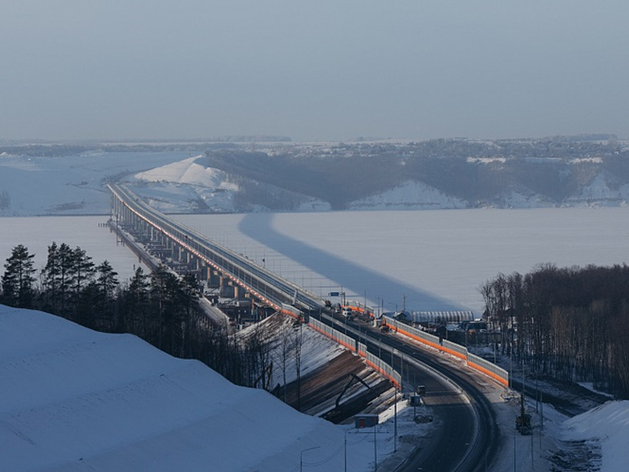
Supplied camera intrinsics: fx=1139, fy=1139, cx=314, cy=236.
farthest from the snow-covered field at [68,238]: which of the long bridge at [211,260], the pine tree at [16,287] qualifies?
the pine tree at [16,287]

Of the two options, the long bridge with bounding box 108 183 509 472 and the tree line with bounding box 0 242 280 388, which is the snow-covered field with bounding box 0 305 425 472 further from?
the tree line with bounding box 0 242 280 388

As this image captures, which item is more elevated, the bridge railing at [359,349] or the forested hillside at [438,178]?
the bridge railing at [359,349]

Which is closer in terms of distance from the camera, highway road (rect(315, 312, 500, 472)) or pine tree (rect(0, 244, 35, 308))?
highway road (rect(315, 312, 500, 472))

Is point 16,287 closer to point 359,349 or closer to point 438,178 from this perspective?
point 359,349

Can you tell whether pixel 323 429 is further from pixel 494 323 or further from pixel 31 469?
pixel 494 323

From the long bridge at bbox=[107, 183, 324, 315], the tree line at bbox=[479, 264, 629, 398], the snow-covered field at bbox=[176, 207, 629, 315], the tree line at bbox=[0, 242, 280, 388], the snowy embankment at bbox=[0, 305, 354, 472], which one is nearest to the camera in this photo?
the snowy embankment at bbox=[0, 305, 354, 472]

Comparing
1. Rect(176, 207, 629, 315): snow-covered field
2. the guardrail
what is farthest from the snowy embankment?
Rect(176, 207, 629, 315): snow-covered field

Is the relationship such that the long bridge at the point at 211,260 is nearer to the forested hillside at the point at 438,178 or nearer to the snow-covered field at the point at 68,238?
the snow-covered field at the point at 68,238

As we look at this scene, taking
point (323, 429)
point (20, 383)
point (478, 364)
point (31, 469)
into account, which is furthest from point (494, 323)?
point (31, 469)
